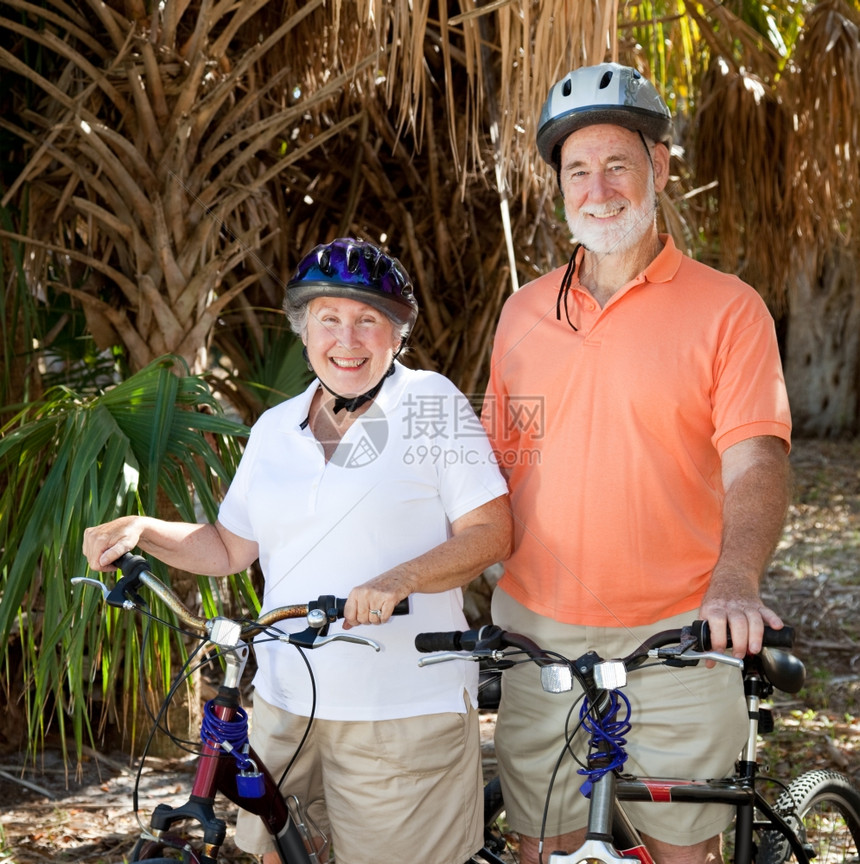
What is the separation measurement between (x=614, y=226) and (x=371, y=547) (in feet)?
2.94

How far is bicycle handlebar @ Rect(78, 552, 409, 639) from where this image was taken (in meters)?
1.88

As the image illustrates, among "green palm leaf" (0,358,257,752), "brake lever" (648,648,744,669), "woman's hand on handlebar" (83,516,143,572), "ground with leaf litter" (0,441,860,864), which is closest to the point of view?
"brake lever" (648,648,744,669)

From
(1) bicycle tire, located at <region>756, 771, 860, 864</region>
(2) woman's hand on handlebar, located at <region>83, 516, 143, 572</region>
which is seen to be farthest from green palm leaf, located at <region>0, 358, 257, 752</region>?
(1) bicycle tire, located at <region>756, 771, 860, 864</region>

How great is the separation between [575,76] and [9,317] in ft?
8.32

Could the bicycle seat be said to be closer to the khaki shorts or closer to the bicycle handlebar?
the khaki shorts

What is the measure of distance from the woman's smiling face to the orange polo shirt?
36 centimetres

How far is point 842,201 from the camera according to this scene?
5.43 m

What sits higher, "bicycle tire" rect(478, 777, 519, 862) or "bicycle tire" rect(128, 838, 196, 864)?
"bicycle tire" rect(128, 838, 196, 864)

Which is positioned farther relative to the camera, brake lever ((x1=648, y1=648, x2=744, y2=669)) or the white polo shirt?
the white polo shirt

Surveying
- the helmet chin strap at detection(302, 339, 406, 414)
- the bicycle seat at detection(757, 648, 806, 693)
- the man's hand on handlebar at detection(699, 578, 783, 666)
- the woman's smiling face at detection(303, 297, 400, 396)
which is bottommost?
the bicycle seat at detection(757, 648, 806, 693)

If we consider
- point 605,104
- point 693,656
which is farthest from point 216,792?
point 605,104

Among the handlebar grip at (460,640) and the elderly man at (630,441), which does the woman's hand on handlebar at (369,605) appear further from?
the elderly man at (630,441)

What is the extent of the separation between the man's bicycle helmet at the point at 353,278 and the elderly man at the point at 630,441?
0.35 metres

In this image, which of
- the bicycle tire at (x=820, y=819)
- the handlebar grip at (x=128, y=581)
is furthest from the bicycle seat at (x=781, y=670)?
the handlebar grip at (x=128, y=581)
